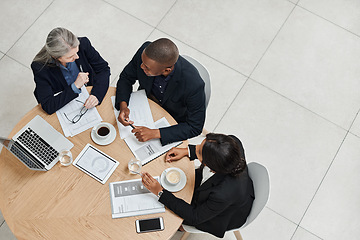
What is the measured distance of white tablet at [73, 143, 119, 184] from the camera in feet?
6.95

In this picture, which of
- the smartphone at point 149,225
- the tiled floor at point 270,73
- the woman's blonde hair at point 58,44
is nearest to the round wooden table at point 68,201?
the smartphone at point 149,225

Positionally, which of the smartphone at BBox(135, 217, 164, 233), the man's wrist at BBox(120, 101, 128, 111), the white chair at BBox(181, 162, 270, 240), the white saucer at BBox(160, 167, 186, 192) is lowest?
the smartphone at BBox(135, 217, 164, 233)

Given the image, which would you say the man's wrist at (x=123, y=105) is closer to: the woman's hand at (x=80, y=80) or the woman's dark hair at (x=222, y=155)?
the woman's hand at (x=80, y=80)

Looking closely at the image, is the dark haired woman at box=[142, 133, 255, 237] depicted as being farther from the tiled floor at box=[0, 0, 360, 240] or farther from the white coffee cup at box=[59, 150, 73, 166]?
the tiled floor at box=[0, 0, 360, 240]

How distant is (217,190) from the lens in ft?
6.55

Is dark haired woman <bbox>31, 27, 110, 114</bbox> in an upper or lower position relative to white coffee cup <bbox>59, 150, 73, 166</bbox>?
upper

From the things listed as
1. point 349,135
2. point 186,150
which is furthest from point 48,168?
point 349,135

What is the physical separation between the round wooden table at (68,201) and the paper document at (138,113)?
14 centimetres

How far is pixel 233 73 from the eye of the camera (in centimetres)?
347

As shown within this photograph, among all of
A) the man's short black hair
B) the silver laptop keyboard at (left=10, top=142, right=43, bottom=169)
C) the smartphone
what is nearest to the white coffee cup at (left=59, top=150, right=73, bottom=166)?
the silver laptop keyboard at (left=10, top=142, right=43, bottom=169)

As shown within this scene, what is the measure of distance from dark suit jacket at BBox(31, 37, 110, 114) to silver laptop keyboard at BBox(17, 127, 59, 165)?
0.59ft

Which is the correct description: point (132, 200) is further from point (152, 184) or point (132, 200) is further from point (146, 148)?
point (146, 148)

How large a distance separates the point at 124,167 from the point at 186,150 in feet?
1.23

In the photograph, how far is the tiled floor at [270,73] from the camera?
3039 millimetres
